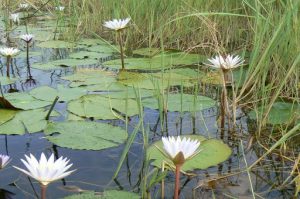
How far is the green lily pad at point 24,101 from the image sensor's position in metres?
2.15

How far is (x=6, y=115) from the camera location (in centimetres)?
203

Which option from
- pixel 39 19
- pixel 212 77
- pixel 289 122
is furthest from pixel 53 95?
pixel 39 19

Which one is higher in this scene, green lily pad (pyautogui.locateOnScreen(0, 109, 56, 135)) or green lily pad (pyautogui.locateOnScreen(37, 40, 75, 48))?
green lily pad (pyautogui.locateOnScreen(37, 40, 75, 48))

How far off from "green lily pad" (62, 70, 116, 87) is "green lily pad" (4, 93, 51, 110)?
0.34 meters

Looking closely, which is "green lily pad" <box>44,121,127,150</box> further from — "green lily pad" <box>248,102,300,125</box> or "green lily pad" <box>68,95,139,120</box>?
"green lily pad" <box>248,102,300,125</box>

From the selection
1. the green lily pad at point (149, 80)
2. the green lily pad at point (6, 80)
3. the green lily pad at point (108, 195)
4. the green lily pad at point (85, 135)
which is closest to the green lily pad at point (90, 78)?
the green lily pad at point (149, 80)

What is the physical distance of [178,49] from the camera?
332 cm

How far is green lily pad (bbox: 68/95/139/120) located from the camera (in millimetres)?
2053

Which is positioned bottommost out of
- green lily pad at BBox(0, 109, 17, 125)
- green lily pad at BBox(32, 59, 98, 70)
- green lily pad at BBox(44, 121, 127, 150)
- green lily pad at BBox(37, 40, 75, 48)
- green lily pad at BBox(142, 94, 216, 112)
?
green lily pad at BBox(44, 121, 127, 150)

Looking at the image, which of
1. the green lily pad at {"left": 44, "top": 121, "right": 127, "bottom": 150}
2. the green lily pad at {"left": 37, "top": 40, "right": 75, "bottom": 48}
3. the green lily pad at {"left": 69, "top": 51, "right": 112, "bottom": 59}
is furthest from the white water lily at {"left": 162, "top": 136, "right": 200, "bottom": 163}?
the green lily pad at {"left": 37, "top": 40, "right": 75, "bottom": 48}

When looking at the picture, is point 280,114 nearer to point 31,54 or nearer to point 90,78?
point 90,78

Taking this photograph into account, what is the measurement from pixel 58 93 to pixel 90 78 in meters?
0.36

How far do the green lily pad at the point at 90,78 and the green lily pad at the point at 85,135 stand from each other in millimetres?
700

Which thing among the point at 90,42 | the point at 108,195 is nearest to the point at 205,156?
the point at 108,195
